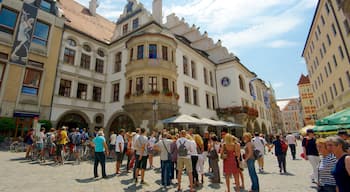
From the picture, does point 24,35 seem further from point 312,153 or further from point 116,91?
point 312,153

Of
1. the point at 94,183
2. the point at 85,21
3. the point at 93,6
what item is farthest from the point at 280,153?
the point at 93,6

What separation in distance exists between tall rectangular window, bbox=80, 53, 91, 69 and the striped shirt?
71.4 feet

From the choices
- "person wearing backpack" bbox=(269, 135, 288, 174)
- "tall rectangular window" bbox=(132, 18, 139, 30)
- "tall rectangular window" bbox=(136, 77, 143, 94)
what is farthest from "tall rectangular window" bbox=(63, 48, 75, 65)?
"person wearing backpack" bbox=(269, 135, 288, 174)

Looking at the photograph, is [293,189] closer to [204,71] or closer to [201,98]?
[201,98]

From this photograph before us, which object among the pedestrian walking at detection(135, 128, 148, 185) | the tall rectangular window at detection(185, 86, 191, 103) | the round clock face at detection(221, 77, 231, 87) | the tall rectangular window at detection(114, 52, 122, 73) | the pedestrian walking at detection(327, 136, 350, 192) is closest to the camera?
the pedestrian walking at detection(327, 136, 350, 192)

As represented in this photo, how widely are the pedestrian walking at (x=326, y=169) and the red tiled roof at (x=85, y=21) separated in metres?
23.1

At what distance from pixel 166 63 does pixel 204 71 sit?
9.62 m

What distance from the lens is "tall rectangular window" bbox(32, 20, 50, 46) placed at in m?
17.2

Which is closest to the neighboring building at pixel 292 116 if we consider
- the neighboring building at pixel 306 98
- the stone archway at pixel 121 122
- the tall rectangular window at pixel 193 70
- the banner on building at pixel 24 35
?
the neighboring building at pixel 306 98

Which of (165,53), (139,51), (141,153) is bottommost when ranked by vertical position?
(141,153)

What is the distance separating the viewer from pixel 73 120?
18484 millimetres

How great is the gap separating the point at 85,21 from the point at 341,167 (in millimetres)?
28386

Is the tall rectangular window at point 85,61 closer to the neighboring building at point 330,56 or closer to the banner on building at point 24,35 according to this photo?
the banner on building at point 24,35

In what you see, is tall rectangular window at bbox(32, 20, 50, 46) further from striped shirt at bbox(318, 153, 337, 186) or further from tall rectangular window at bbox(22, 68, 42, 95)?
striped shirt at bbox(318, 153, 337, 186)
